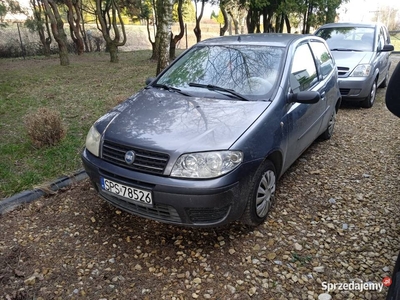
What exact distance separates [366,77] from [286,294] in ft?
17.5

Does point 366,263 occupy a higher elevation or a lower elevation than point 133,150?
lower

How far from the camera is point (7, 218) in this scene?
10.1 feet

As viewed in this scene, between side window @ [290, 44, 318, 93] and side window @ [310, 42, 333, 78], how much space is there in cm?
27

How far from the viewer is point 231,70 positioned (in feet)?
10.9

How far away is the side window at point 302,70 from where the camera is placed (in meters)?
3.33

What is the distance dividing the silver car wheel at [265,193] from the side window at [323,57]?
2057 mm

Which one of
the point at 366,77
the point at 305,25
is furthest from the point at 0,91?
the point at 305,25

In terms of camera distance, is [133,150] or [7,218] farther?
[7,218]

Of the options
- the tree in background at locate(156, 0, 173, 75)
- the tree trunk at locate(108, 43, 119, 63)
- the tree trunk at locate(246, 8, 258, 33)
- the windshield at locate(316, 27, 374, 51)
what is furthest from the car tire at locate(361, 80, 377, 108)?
the tree trunk at locate(108, 43, 119, 63)

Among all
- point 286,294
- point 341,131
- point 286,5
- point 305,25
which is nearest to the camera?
point 286,294

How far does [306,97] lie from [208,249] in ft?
5.40

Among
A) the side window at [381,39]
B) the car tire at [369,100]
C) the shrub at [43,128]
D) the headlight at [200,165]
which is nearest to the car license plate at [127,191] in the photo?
the headlight at [200,165]

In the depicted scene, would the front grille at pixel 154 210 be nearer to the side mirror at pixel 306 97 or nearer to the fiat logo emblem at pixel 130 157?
the fiat logo emblem at pixel 130 157

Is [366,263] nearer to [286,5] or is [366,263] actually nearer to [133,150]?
[133,150]
